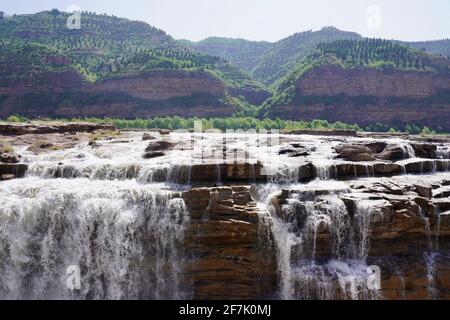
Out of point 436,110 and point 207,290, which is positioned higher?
point 436,110

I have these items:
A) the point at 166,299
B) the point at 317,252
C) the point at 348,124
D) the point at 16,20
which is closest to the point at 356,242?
the point at 317,252

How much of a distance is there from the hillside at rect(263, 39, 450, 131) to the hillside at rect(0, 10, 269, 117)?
1298cm

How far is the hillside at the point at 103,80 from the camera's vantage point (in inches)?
3115

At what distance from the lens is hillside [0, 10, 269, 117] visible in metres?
79.1

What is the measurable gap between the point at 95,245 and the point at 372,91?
3102 inches

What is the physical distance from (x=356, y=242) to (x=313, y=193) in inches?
97.0

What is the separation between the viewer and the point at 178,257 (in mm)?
16562

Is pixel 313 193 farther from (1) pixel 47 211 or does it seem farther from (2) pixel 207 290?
(1) pixel 47 211

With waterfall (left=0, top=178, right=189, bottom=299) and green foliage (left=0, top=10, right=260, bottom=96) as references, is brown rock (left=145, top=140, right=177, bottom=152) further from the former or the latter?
green foliage (left=0, top=10, right=260, bottom=96)

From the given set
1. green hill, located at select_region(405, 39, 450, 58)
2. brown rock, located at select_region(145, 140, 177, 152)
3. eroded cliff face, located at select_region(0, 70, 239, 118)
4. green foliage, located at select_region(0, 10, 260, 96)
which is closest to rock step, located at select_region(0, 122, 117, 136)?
brown rock, located at select_region(145, 140, 177, 152)

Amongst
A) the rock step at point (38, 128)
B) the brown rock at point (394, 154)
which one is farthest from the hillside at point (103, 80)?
the brown rock at point (394, 154)

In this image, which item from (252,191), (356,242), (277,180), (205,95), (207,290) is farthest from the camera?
(205,95)

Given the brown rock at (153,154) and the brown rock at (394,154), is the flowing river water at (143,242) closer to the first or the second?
the brown rock at (153,154)

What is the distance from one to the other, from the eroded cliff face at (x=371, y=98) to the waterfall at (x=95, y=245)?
67.1 meters
